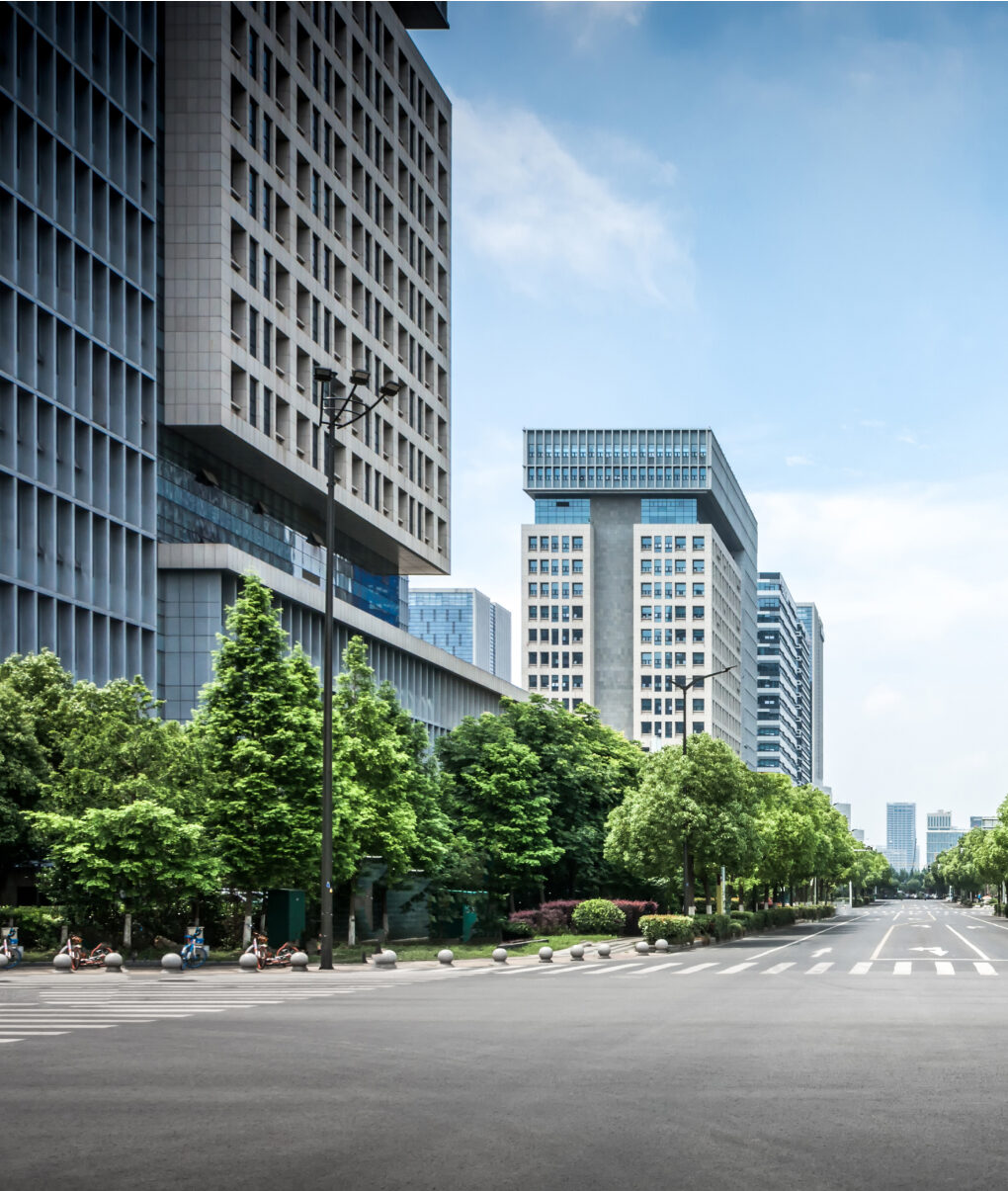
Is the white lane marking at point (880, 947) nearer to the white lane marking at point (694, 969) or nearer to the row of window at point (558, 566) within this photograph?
the white lane marking at point (694, 969)

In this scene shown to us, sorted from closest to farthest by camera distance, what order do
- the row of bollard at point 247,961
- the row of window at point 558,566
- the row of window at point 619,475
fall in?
the row of bollard at point 247,961
the row of window at point 619,475
the row of window at point 558,566

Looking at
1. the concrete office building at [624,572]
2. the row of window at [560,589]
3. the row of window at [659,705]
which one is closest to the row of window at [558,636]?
the concrete office building at [624,572]

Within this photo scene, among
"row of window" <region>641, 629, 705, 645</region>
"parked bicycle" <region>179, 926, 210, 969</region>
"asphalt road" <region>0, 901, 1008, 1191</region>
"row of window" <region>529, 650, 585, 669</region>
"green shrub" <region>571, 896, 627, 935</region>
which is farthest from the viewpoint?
"row of window" <region>529, 650, 585, 669</region>

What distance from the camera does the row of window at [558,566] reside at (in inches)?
7667

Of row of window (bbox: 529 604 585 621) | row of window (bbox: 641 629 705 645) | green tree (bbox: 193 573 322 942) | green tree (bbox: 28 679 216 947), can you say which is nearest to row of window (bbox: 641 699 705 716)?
row of window (bbox: 641 629 705 645)

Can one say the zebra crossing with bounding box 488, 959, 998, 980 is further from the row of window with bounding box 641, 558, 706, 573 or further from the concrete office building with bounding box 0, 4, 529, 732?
the row of window with bounding box 641, 558, 706, 573

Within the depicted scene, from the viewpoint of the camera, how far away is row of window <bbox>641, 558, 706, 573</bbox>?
630 feet

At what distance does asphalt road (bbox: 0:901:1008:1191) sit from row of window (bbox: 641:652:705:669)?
540ft

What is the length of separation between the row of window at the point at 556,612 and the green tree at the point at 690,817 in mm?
131033

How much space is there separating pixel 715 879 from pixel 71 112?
Answer: 41.1 metres

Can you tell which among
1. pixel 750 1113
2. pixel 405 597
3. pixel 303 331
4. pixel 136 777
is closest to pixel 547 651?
pixel 405 597

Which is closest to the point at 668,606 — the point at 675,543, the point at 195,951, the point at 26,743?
the point at 675,543

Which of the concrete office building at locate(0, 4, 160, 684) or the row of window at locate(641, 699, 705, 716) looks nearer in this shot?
the concrete office building at locate(0, 4, 160, 684)

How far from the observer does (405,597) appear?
3760 inches
